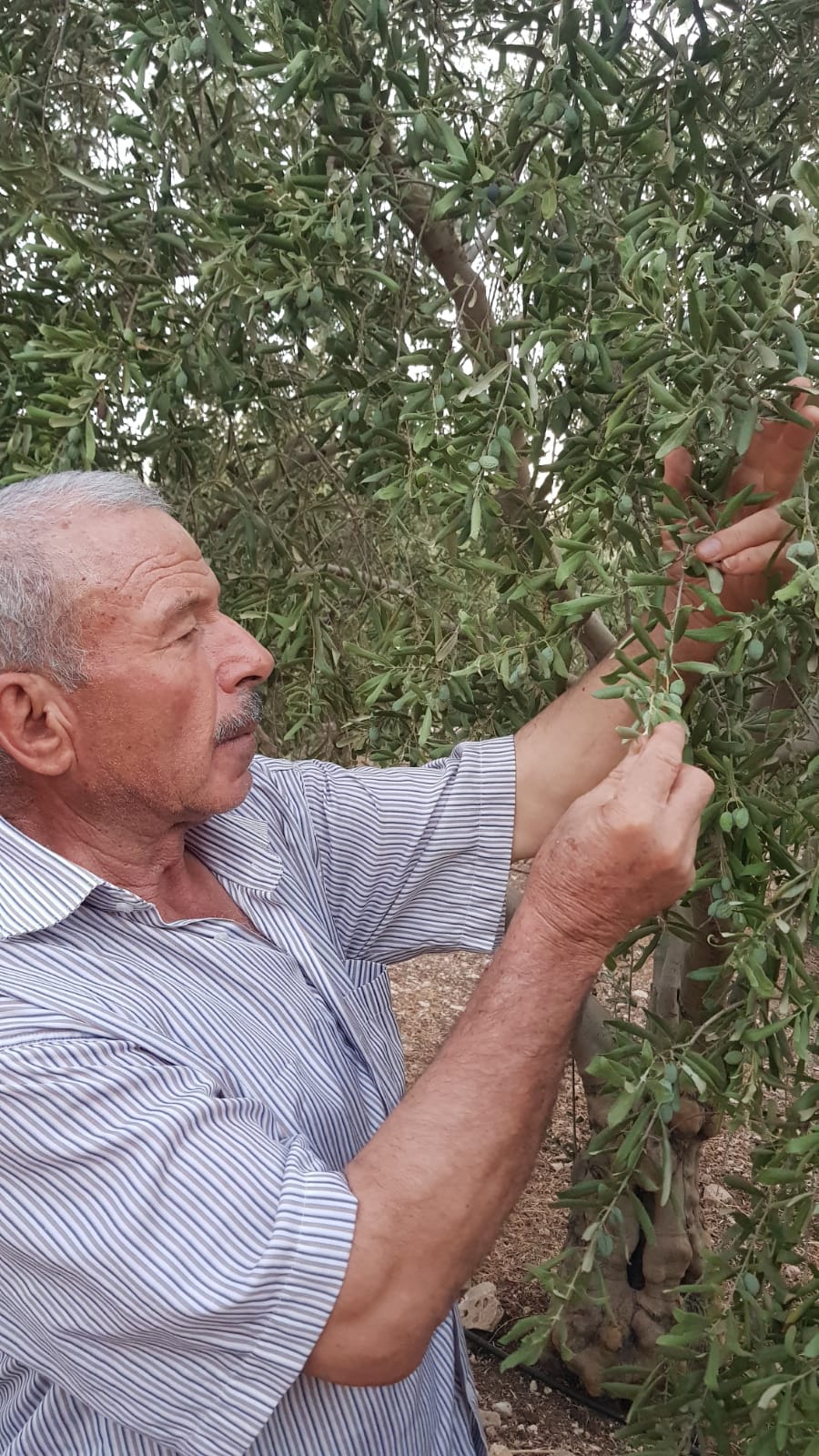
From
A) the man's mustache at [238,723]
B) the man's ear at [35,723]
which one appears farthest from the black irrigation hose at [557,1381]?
the man's ear at [35,723]

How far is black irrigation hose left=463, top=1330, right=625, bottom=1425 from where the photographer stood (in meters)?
3.48

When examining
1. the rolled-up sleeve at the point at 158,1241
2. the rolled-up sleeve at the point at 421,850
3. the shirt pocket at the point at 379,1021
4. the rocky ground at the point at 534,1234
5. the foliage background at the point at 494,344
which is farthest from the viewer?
the rocky ground at the point at 534,1234

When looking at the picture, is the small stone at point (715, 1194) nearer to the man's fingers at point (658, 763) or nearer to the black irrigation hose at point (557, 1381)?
the black irrigation hose at point (557, 1381)

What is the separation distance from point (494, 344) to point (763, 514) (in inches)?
22.3

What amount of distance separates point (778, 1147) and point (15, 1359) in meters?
1.01

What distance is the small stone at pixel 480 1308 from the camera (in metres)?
3.76

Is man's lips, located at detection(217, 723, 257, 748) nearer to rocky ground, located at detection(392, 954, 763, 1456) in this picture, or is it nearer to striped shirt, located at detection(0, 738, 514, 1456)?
striped shirt, located at detection(0, 738, 514, 1456)

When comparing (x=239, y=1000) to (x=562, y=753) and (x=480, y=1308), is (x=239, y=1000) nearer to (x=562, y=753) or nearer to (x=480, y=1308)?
(x=562, y=753)

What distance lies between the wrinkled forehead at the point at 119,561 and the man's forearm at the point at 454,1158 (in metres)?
0.63

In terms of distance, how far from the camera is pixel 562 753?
6.47 feet

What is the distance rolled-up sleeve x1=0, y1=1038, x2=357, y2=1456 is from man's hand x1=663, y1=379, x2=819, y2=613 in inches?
33.4

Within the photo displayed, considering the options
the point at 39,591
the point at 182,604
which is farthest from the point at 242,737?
the point at 39,591

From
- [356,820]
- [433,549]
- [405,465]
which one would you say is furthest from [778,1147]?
[433,549]

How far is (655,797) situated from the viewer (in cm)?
147
